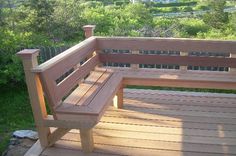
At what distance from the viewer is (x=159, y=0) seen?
111 feet

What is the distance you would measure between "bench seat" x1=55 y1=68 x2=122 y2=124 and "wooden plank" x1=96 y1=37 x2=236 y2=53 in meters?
0.53

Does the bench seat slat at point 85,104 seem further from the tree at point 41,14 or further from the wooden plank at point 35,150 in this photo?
the tree at point 41,14

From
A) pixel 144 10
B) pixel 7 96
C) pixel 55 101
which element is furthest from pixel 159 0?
pixel 55 101

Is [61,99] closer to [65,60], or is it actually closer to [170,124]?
[65,60]

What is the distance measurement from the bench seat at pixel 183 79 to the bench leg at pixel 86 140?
1.23 metres

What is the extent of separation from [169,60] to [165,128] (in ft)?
3.56

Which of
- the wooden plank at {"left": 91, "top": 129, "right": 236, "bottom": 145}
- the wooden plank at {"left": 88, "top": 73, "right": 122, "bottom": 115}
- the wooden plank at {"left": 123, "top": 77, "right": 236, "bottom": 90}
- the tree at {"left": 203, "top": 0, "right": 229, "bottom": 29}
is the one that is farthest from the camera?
the tree at {"left": 203, "top": 0, "right": 229, "bottom": 29}

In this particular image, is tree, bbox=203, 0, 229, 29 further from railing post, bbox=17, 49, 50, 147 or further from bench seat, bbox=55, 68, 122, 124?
railing post, bbox=17, 49, 50, 147

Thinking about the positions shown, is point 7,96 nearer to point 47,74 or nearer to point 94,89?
point 94,89

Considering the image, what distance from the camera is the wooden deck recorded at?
11.3 ft

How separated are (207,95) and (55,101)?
8.50 ft

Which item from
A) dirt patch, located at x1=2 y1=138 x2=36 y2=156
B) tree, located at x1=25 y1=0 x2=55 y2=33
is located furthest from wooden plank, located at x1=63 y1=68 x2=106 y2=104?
tree, located at x1=25 y1=0 x2=55 y2=33

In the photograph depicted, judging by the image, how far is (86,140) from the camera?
3316mm

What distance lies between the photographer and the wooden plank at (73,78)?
3.31 m
